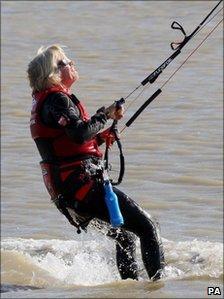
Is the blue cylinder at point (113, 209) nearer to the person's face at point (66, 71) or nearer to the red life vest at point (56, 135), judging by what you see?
the red life vest at point (56, 135)

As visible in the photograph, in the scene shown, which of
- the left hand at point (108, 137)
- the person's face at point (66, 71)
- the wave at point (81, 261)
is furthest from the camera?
the wave at point (81, 261)

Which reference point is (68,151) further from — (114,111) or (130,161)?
(130,161)

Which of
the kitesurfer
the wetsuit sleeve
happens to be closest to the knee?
the kitesurfer

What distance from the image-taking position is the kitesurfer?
7293mm

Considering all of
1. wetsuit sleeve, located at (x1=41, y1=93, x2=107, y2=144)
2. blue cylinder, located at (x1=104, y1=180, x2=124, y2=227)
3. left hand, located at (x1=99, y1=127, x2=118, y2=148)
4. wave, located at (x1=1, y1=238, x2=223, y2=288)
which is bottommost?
wave, located at (x1=1, y1=238, x2=223, y2=288)

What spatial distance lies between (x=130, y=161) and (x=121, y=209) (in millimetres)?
4732

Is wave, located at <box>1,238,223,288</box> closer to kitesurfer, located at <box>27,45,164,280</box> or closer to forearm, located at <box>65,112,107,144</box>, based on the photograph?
kitesurfer, located at <box>27,45,164,280</box>

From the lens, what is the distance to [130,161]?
12.2m

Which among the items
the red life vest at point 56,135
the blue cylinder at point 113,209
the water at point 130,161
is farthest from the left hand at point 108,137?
the water at point 130,161

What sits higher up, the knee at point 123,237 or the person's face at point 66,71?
the person's face at point 66,71

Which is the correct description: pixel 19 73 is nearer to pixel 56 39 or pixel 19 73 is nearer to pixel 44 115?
pixel 56 39

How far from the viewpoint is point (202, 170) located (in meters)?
11.7

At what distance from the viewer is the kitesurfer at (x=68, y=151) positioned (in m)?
7.29

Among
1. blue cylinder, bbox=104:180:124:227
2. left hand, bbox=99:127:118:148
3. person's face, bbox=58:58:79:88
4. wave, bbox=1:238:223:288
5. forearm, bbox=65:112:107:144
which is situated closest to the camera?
forearm, bbox=65:112:107:144
